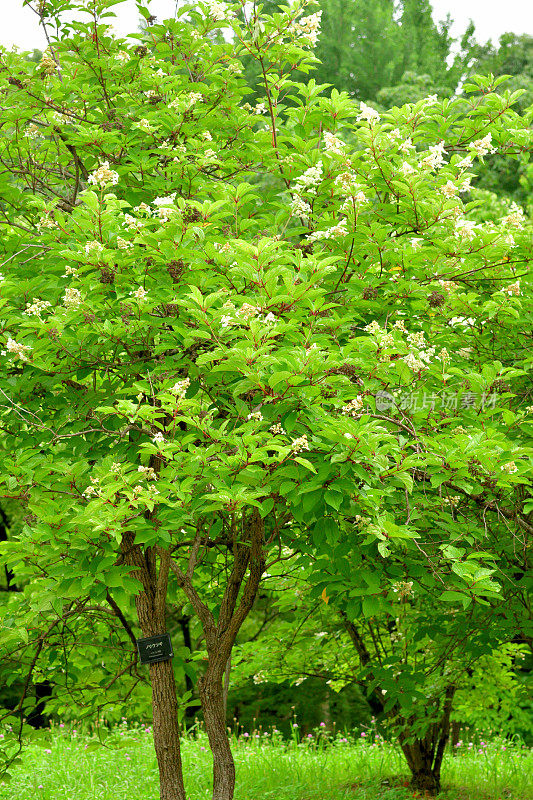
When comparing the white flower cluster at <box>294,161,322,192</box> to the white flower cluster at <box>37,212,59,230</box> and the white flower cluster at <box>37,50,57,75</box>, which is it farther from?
the white flower cluster at <box>37,50,57,75</box>

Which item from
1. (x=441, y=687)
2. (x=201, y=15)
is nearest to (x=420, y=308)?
(x=201, y=15)

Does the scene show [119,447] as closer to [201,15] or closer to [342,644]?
[201,15]

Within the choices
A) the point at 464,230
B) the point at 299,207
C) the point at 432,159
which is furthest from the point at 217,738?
the point at 432,159

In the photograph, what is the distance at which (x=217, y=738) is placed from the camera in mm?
4715

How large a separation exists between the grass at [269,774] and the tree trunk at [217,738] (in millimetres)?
1352

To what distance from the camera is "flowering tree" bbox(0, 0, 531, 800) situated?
128 inches

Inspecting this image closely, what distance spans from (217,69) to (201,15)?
348mm

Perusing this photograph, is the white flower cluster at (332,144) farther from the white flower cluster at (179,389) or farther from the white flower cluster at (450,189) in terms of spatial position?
the white flower cluster at (179,389)


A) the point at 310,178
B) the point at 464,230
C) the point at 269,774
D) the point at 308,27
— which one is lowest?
the point at 269,774

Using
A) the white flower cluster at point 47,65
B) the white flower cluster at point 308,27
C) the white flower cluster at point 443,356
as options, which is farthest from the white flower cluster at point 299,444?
the white flower cluster at point 47,65

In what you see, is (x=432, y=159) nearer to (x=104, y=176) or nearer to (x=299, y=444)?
(x=104, y=176)

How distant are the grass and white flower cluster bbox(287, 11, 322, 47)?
489 centimetres

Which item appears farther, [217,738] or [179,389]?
[217,738]

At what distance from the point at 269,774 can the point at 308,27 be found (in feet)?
18.8
